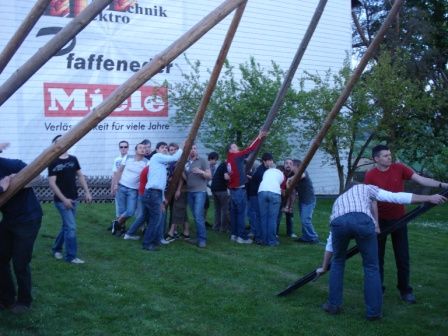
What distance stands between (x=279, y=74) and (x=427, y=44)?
41.4ft

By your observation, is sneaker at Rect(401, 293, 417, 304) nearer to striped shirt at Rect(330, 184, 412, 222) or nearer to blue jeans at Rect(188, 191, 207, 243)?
striped shirt at Rect(330, 184, 412, 222)

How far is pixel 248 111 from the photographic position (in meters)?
17.9

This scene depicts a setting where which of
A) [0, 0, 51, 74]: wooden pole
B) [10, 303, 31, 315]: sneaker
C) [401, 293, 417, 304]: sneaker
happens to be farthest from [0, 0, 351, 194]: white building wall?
[401, 293, 417, 304]: sneaker

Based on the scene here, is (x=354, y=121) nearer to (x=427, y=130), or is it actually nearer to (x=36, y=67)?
(x=427, y=130)

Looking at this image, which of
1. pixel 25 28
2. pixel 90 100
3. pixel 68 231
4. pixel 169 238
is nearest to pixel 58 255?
pixel 68 231

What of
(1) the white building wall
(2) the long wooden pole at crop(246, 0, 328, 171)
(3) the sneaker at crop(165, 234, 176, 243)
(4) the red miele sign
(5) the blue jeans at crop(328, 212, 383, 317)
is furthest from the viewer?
(4) the red miele sign

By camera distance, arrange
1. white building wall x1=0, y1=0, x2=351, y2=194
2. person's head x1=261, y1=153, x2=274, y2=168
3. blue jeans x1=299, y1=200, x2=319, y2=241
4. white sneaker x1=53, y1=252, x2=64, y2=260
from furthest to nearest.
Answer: white building wall x1=0, y1=0, x2=351, y2=194 → blue jeans x1=299, y1=200, x2=319, y2=241 → person's head x1=261, y1=153, x2=274, y2=168 → white sneaker x1=53, y1=252, x2=64, y2=260

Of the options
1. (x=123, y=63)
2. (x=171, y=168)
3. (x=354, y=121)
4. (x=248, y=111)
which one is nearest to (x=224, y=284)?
(x=171, y=168)

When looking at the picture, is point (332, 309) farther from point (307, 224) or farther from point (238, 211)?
point (307, 224)

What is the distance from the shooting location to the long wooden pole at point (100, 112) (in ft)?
15.7

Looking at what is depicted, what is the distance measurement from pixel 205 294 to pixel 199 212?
11.0 ft

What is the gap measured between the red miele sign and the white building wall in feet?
0.26

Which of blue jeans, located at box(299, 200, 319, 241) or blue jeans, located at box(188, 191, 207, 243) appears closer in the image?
blue jeans, located at box(188, 191, 207, 243)

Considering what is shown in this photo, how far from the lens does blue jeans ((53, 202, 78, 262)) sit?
26.9 feet
